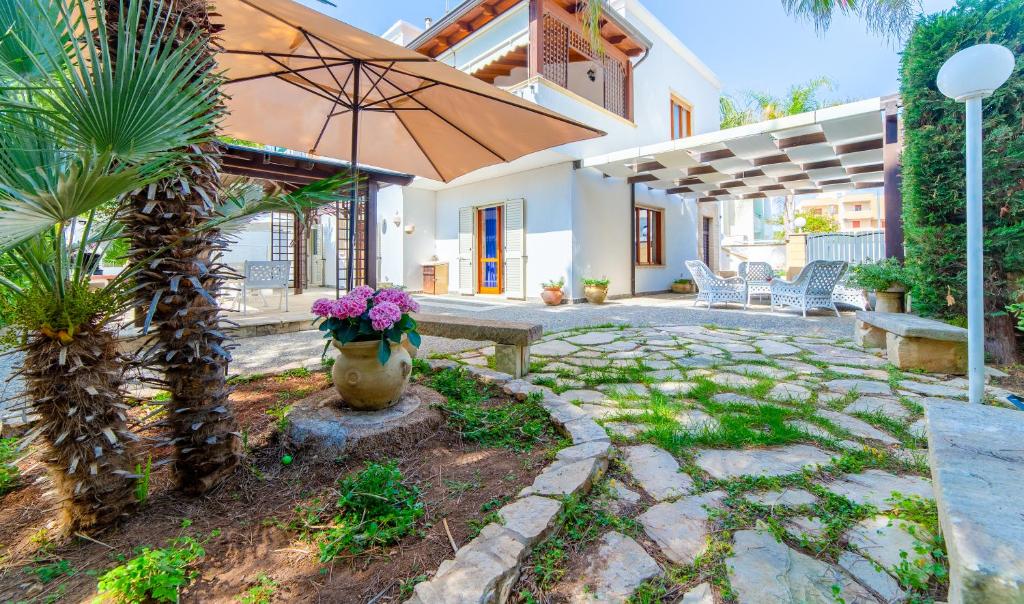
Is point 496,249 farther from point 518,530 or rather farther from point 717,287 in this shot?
point 518,530

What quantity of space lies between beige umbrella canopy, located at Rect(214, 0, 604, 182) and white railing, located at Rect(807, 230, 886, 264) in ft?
30.3

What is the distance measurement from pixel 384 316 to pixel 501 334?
1170mm

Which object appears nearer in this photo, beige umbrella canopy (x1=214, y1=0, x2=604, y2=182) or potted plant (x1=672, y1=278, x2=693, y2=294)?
beige umbrella canopy (x1=214, y1=0, x2=604, y2=182)

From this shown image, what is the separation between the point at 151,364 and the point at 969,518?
2.18 meters

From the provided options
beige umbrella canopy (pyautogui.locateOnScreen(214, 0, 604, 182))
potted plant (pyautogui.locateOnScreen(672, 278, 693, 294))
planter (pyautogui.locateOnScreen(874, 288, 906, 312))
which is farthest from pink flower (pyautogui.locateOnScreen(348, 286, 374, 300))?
potted plant (pyautogui.locateOnScreen(672, 278, 693, 294))

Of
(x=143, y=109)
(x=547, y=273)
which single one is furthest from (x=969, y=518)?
(x=547, y=273)

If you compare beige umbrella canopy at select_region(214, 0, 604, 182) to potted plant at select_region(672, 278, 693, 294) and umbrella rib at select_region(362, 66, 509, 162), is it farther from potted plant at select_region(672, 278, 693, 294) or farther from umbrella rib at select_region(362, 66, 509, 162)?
potted plant at select_region(672, 278, 693, 294)

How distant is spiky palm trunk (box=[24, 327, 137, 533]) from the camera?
1.23 metres

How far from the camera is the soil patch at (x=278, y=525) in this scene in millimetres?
1133

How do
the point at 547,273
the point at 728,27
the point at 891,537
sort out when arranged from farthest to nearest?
the point at 728,27 < the point at 547,273 < the point at 891,537

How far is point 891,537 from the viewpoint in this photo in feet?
4.20

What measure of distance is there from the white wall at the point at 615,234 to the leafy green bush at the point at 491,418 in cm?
604

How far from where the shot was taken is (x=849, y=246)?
9336 millimetres

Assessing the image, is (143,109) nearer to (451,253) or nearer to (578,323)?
(578,323)
